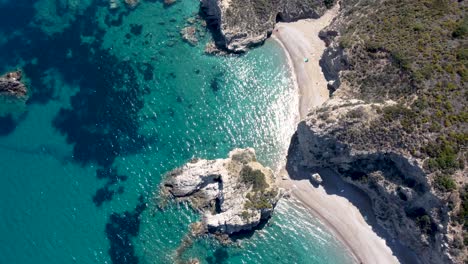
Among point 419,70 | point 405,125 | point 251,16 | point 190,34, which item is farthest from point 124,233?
point 419,70

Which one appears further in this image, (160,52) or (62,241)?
(160,52)

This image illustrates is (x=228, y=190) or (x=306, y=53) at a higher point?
(x=306, y=53)

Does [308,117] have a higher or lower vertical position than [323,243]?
higher

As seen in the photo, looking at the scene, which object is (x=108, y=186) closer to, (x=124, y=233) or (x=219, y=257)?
(x=124, y=233)

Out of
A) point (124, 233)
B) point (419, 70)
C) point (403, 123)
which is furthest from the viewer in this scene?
point (124, 233)

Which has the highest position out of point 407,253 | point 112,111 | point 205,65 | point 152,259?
point 205,65

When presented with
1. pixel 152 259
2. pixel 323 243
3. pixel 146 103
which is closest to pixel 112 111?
pixel 146 103

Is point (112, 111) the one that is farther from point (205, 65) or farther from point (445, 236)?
point (445, 236)
